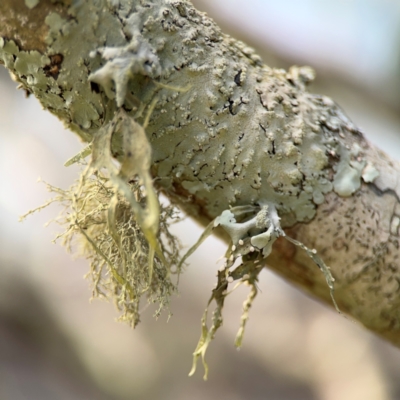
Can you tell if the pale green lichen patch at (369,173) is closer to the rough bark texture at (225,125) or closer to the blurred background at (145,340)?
the rough bark texture at (225,125)

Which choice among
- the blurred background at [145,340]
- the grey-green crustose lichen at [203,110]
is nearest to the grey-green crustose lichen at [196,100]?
the grey-green crustose lichen at [203,110]

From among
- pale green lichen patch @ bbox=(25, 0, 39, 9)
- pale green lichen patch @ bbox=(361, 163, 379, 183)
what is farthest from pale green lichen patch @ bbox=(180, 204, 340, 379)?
pale green lichen patch @ bbox=(25, 0, 39, 9)

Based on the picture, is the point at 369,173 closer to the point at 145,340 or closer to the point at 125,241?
the point at 125,241

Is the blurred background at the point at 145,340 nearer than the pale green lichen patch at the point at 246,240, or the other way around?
the pale green lichen patch at the point at 246,240

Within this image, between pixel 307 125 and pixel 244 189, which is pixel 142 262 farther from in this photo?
pixel 307 125

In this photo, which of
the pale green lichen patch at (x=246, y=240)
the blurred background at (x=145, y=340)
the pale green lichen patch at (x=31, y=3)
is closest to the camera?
the pale green lichen patch at (x=31, y=3)

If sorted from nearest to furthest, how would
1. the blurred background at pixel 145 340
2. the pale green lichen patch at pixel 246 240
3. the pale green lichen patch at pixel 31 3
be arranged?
the pale green lichen patch at pixel 31 3, the pale green lichen patch at pixel 246 240, the blurred background at pixel 145 340

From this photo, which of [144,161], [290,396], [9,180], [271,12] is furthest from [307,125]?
[271,12]
